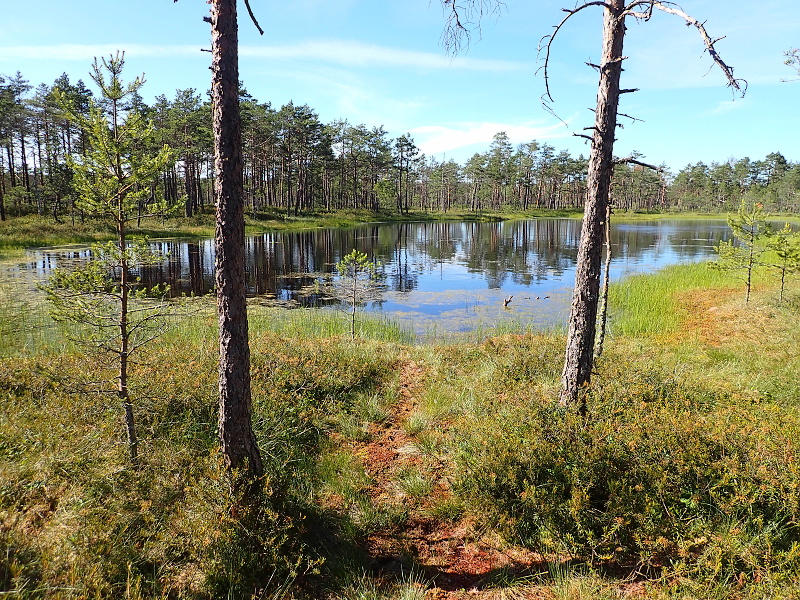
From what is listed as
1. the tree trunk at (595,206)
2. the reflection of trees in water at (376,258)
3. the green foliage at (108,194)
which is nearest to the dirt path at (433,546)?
the tree trunk at (595,206)

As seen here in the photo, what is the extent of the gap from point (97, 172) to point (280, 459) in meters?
4.03

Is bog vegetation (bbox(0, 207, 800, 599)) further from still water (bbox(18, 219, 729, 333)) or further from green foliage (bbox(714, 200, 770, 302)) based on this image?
green foliage (bbox(714, 200, 770, 302))

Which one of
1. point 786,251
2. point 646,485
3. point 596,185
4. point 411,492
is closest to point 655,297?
point 786,251

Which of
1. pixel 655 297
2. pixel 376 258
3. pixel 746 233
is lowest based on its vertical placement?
pixel 655 297

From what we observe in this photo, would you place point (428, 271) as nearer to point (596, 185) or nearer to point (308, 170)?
point (596, 185)

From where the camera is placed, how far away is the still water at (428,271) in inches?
672

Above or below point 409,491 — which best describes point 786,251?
above

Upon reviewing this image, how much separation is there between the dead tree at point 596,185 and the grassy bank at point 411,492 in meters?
0.59

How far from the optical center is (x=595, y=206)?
564 centimetres

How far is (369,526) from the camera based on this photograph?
185 inches

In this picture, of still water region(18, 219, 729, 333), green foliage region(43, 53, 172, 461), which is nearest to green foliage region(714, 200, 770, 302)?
still water region(18, 219, 729, 333)

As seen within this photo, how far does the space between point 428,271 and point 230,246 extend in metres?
22.9

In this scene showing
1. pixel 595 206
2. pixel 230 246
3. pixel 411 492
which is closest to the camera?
pixel 230 246

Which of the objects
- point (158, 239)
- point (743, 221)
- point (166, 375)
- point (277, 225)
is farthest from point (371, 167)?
point (166, 375)
